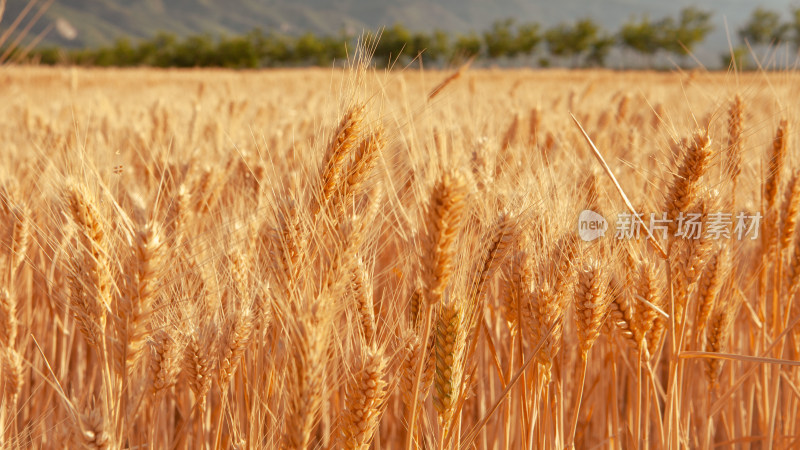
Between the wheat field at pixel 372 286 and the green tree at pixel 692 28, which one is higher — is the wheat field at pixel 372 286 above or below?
below

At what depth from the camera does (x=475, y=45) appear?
184 ft

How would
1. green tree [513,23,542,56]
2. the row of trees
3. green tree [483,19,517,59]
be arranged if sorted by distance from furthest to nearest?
green tree [513,23,542,56] → green tree [483,19,517,59] → the row of trees

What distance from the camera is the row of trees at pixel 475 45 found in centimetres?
4900

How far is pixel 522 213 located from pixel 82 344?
5.17 ft

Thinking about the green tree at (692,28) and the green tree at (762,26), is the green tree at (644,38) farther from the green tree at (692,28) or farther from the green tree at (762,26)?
the green tree at (762,26)

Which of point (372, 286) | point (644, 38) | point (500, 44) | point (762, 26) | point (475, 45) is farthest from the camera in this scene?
point (762, 26)

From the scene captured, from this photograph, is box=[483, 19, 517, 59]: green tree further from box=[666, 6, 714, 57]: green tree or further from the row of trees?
box=[666, 6, 714, 57]: green tree

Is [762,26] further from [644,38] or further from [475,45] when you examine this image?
[475,45]

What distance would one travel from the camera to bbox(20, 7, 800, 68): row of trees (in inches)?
1929

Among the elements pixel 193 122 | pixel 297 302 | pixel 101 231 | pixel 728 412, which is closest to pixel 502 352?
pixel 728 412

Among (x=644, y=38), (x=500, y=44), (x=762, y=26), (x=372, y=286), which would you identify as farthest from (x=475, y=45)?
(x=372, y=286)

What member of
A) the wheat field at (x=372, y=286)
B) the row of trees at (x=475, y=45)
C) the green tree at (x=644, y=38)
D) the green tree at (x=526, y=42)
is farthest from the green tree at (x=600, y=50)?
the wheat field at (x=372, y=286)

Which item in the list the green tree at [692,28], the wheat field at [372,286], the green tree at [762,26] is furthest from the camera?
the green tree at [762,26]

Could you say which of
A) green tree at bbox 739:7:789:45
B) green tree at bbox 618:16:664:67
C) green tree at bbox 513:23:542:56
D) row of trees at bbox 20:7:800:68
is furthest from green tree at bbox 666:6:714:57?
green tree at bbox 513:23:542:56
